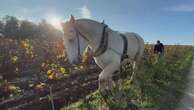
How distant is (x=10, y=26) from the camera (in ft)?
148

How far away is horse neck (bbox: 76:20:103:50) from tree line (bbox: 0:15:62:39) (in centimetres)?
3628

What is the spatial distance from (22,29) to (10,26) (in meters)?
1.82

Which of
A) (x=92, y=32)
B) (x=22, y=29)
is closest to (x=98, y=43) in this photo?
(x=92, y=32)

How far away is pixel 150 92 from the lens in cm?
779

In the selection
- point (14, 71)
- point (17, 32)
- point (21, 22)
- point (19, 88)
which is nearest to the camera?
point (19, 88)

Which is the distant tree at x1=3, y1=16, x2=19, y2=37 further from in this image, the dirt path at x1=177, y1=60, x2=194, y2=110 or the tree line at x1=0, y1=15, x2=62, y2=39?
the dirt path at x1=177, y1=60, x2=194, y2=110

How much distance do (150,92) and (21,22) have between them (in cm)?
4312

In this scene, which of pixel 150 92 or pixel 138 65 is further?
pixel 138 65

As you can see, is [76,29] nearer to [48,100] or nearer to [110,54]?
[110,54]

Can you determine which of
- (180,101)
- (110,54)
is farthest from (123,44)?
(180,101)

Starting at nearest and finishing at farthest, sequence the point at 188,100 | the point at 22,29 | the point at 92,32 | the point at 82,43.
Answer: the point at 82,43 < the point at 92,32 < the point at 188,100 < the point at 22,29

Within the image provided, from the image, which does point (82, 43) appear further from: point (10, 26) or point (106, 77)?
point (10, 26)

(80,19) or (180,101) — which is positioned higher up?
(80,19)

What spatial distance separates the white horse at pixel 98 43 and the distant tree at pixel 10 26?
37.7 meters
